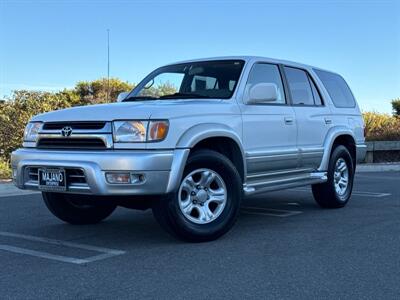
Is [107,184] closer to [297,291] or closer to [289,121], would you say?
[297,291]

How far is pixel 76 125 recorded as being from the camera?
5195 millimetres

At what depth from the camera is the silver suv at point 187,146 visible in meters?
4.91

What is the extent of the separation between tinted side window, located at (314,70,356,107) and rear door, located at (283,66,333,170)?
14.5 inches

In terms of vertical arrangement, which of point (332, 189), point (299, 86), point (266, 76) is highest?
point (266, 76)

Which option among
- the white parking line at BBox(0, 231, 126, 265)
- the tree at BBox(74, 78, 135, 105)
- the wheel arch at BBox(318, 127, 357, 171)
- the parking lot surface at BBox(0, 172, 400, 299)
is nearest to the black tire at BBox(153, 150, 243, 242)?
the parking lot surface at BBox(0, 172, 400, 299)

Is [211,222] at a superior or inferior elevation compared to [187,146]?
inferior

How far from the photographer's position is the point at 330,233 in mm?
5898

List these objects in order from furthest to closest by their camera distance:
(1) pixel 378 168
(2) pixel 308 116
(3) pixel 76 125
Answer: (1) pixel 378 168 → (2) pixel 308 116 → (3) pixel 76 125

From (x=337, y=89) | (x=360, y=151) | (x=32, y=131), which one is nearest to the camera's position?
(x=32, y=131)

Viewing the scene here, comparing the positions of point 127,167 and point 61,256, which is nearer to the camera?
point 127,167

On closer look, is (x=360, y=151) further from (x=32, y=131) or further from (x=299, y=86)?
(x=32, y=131)

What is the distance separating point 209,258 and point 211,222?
66 cm

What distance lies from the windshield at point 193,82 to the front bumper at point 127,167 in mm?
1291

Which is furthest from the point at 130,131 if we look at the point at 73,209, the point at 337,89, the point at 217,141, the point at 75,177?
the point at 337,89
